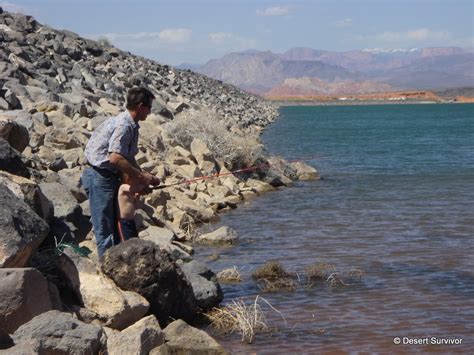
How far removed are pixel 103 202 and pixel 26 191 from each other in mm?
739

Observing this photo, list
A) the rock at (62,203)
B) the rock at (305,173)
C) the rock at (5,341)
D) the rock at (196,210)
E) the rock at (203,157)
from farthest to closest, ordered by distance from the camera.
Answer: the rock at (305,173)
the rock at (203,157)
the rock at (196,210)
the rock at (62,203)
the rock at (5,341)

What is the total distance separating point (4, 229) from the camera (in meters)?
5.74

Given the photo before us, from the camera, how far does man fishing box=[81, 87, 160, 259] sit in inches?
277

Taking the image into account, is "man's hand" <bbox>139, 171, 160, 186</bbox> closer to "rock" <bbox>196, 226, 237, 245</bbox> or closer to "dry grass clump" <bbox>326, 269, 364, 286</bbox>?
"dry grass clump" <bbox>326, 269, 364, 286</bbox>

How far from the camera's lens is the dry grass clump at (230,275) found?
947 centimetres

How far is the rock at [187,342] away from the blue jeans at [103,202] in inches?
40.4

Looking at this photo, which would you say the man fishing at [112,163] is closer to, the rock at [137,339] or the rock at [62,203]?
the rock at [62,203]

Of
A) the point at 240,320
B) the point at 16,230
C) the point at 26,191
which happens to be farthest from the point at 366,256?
the point at 16,230

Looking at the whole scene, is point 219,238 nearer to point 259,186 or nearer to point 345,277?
point 345,277

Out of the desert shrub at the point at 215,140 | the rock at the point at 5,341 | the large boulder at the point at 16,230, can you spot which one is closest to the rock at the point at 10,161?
the large boulder at the point at 16,230

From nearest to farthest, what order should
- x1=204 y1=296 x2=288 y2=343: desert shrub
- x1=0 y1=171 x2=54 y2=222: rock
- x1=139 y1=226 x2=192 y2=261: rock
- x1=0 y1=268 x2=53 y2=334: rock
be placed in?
x1=0 y1=268 x2=53 y2=334: rock, x1=0 y1=171 x2=54 y2=222: rock, x1=204 y1=296 x2=288 y2=343: desert shrub, x1=139 y1=226 x2=192 y2=261: rock

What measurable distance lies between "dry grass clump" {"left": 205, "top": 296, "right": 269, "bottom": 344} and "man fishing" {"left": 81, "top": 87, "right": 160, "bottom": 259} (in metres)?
1.14

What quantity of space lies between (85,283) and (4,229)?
1.10 metres

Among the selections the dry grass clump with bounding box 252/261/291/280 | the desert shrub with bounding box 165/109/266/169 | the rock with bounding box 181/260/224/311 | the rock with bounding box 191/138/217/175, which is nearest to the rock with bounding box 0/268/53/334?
the rock with bounding box 181/260/224/311
